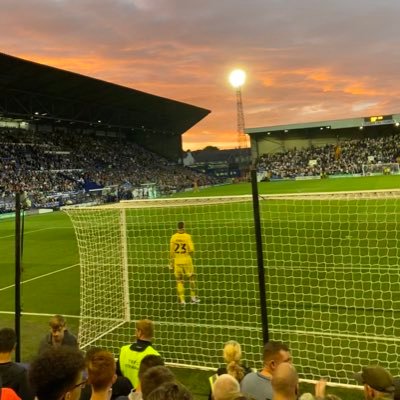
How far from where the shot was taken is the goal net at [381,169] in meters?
60.2

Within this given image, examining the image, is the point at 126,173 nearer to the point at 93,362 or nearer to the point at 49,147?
the point at 49,147

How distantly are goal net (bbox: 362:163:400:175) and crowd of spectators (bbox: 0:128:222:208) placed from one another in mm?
25283

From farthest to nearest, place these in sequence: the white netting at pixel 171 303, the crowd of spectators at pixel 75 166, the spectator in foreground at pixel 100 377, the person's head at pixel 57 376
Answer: the crowd of spectators at pixel 75 166
the white netting at pixel 171 303
the spectator in foreground at pixel 100 377
the person's head at pixel 57 376

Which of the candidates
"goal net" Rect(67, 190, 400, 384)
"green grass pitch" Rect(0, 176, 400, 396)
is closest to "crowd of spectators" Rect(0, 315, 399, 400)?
"goal net" Rect(67, 190, 400, 384)

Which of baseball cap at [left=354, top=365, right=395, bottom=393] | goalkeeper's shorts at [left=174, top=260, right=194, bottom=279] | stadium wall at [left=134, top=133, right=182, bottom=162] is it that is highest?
stadium wall at [left=134, top=133, right=182, bottom=162]

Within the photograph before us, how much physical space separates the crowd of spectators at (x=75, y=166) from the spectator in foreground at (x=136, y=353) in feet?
128

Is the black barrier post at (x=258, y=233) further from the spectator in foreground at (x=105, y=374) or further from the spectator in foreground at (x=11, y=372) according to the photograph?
the spectator in foreground at (x=11, y=372)

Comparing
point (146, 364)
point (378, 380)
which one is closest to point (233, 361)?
point (146, 364)

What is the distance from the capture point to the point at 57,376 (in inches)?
109

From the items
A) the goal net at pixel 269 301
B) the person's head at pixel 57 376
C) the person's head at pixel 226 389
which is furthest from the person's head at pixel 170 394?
the goal net at pixel 269 301

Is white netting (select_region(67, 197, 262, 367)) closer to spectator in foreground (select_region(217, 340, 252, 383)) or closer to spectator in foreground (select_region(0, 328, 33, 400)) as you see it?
spectator in foreground (select_region(217, 340, 252, 383))

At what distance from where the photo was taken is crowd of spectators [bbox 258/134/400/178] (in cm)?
7125

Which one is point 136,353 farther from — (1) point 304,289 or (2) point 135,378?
(1) point 304,289

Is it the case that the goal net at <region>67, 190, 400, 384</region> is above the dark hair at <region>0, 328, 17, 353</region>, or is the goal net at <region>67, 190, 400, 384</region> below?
below
